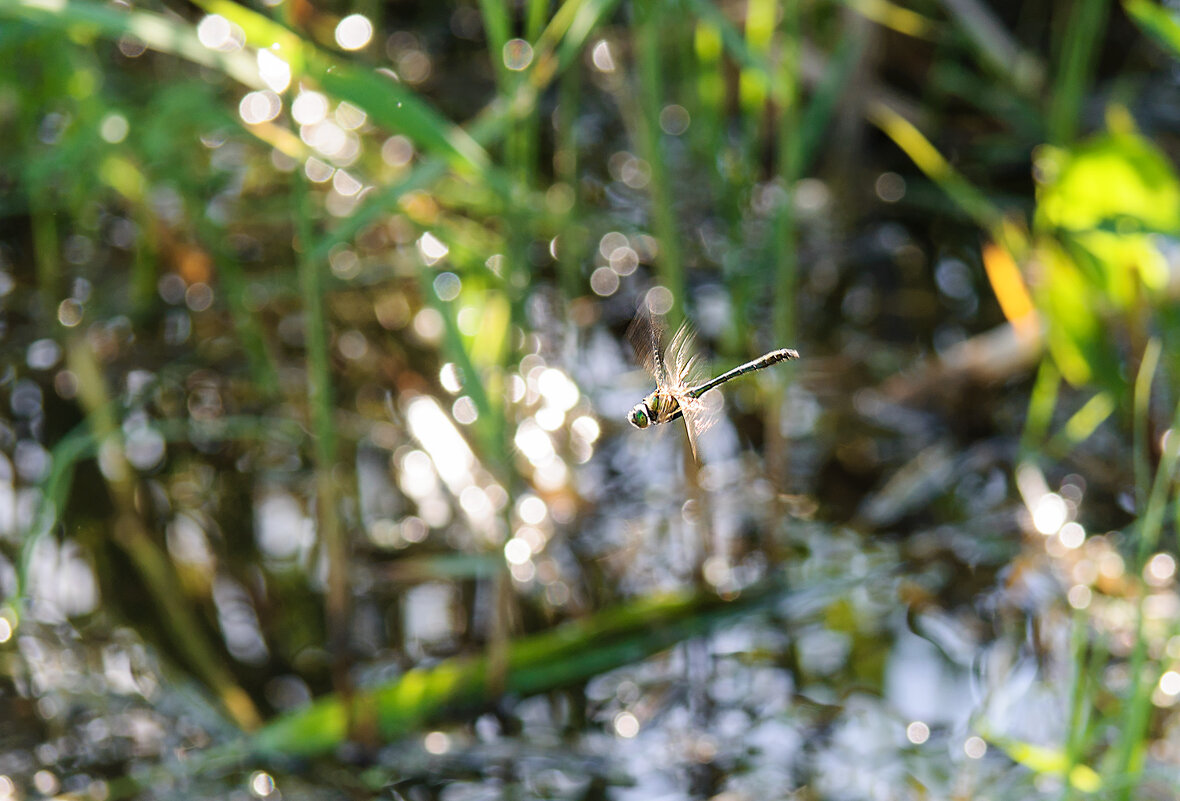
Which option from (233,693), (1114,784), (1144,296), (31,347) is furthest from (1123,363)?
(31,347)

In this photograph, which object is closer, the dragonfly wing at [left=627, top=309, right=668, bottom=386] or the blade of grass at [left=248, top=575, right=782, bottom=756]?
the dragonfly wing at [left=627, top=309, right=668, bottom=386]

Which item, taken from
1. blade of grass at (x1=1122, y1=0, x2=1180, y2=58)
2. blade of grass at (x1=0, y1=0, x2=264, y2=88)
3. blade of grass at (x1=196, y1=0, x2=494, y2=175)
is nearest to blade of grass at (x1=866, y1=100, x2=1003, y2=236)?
blade of grass at (x1=1122, y1=0, x2=1180, y2=58)

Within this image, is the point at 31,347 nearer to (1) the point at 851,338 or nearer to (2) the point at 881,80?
(1) the point at 851,338

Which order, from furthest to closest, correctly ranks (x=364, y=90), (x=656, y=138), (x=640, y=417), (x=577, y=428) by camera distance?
1. (x=577, y=428)
2. (x=656, y=138)
3. (x=640, y=417)
4. (x=364, y=90)

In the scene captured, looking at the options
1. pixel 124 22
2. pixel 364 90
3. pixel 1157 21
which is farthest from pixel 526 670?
pixel 1157 21

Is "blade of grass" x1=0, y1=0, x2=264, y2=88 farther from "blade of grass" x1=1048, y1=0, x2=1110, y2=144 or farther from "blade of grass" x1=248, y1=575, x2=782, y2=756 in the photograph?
"blade of grass" x1=1048, y1=0, x2=1110, y2=144

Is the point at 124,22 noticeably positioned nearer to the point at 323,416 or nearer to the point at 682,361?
the point at 323,416
